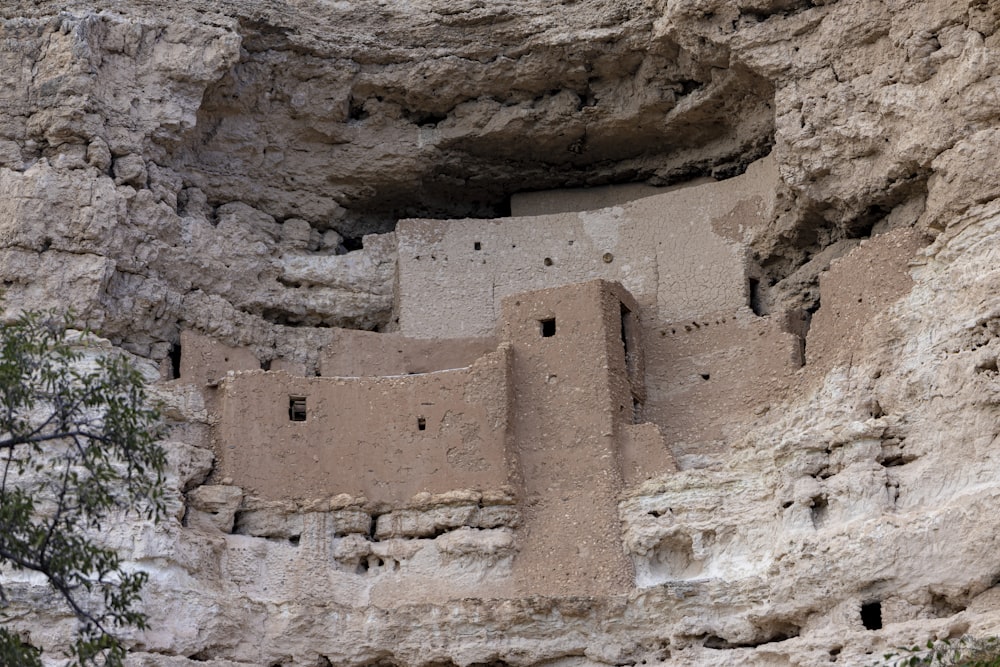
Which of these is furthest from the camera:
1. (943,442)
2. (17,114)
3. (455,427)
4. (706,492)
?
(17,114)

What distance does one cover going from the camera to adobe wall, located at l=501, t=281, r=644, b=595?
17.0m

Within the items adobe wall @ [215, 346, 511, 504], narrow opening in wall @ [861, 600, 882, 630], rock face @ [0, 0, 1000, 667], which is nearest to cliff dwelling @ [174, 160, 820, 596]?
adobe wall @ [215, 346, 511, 504]

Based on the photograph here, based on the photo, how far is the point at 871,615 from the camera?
14.9 m

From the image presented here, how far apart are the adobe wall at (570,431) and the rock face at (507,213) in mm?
291

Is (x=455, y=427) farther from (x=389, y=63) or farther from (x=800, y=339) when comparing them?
(x=389, y=63)

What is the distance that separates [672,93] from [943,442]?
6.45 metres

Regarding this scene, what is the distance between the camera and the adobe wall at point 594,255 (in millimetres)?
19625

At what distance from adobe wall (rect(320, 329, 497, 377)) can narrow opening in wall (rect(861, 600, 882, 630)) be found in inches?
Result: 241

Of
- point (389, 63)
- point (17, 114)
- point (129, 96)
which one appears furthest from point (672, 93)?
point (17, 114)

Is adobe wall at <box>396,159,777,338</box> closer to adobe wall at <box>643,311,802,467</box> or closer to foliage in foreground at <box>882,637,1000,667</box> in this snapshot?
adobe wall at <box>643,311,802,467</box>

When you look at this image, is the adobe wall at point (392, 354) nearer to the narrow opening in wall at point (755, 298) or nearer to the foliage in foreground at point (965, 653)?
the narrow opening in wall at point (755, 298)

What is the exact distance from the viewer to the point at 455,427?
17969 mm

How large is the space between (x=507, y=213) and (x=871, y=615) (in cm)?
908

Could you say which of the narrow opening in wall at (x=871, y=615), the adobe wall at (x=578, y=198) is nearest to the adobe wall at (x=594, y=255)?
the adobe wall at (x=578, y=198)
